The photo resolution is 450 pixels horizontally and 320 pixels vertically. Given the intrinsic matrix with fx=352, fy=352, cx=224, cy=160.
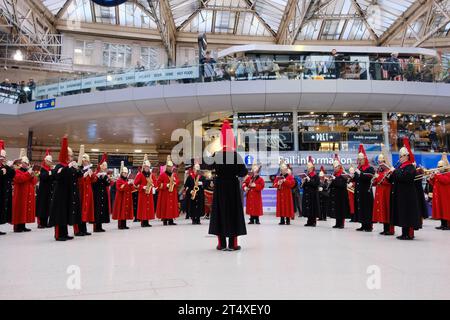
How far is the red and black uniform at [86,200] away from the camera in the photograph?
8.06 meters

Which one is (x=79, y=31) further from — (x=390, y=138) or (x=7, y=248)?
(x=7, y=248)

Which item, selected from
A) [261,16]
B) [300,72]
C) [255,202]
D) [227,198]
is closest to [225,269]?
[227,198]

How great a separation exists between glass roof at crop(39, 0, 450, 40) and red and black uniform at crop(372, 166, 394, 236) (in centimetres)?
2139

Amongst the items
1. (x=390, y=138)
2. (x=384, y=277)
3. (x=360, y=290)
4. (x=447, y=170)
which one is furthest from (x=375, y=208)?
(x=390, y=138)

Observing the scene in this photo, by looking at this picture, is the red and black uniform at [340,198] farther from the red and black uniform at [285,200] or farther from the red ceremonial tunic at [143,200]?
the red ceremonial tunic at [143,200]

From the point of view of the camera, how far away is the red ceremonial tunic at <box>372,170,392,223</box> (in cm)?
810

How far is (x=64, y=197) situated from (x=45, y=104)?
47.6 ft

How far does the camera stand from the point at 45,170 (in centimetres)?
970

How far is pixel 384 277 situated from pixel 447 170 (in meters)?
7.59

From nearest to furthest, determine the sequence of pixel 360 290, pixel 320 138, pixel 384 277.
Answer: pixel 360 290 → pixel 384 277 → pixel 320 138

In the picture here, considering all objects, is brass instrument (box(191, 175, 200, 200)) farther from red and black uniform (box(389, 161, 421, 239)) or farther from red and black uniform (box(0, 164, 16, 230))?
red and black uniform (box(389, 161, 421, 239))

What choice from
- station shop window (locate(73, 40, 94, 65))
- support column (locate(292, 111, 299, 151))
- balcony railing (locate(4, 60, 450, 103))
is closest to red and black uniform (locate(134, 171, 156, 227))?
balcony railing (locate(4, 60, 450, 103))

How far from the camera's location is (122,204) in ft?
32.0

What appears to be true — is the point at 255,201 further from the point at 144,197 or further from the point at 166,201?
the point at 144,197
